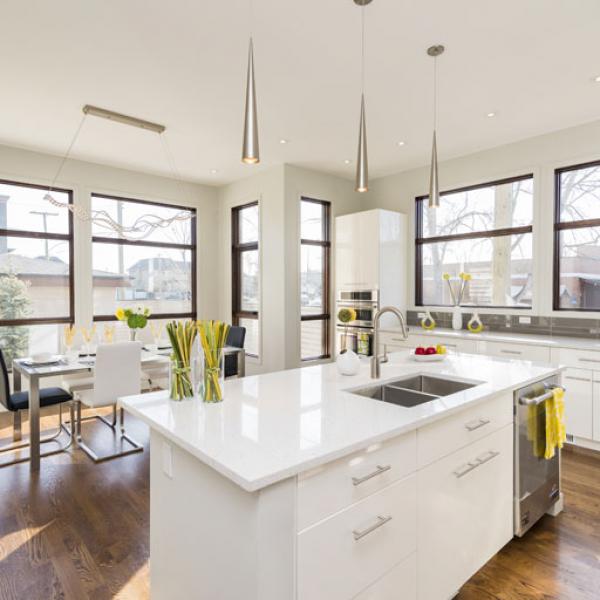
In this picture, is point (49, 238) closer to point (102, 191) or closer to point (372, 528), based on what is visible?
point (102, 191)

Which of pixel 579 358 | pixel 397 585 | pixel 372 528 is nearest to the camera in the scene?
pixel 372 528

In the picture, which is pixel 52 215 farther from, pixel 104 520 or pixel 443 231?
pixel 443 231

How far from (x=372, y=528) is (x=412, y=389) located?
Result: 1.09 m

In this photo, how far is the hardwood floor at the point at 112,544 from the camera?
1.87 meters

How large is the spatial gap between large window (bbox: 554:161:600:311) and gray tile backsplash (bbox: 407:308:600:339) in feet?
0.48

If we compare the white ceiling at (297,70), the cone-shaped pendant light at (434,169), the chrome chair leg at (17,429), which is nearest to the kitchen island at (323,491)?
the cone-shaped pendant light at (434,169)

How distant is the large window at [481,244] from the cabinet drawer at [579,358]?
3.11ft

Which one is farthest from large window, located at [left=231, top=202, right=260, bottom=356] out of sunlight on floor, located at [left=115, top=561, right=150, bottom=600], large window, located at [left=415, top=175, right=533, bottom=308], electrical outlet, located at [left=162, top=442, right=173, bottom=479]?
electrical outlet, located at [left=162, top=442, right=173, bottom=479]

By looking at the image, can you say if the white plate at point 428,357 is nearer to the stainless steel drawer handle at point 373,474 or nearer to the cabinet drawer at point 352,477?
the cabinet drawer at point 352,477

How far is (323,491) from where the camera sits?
3.85ft

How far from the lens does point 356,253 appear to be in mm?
5281

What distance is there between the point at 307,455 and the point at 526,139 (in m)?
4.46

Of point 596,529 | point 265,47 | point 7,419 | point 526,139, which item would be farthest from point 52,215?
point 596,529

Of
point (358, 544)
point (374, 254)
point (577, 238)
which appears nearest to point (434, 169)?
point (358, 544)
